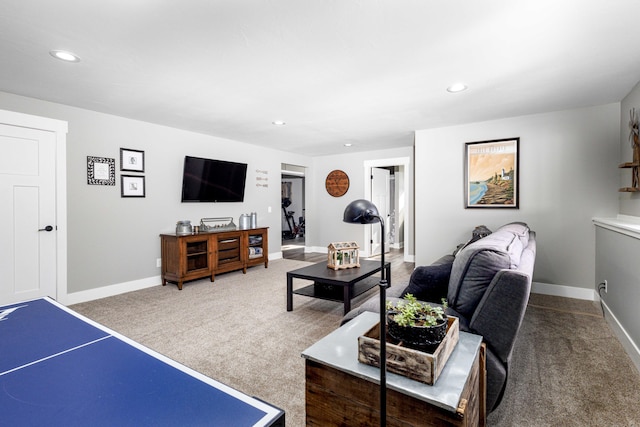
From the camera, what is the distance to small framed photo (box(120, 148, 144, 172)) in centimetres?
406

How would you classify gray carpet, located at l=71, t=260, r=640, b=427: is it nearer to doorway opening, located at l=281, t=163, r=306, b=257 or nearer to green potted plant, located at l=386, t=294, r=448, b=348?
green potted plant, located at l=386, t=294, r=448, b=348

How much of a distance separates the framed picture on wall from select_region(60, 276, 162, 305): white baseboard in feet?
15.0

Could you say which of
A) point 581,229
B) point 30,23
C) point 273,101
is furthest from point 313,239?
point 30,23

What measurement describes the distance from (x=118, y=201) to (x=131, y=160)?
0.57 meters

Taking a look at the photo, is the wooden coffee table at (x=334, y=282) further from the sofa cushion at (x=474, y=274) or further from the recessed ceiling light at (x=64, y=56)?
the recessed ceiling light at (x=64, y=56)

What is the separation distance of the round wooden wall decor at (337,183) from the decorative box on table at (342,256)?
3.37 meters

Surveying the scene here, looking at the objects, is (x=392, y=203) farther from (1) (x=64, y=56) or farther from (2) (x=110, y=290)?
(1) (x=64, y=56)

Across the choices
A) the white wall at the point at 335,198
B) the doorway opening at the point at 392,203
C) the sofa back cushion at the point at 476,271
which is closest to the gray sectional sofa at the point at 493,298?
the sofa back cushion at the point at 476,271

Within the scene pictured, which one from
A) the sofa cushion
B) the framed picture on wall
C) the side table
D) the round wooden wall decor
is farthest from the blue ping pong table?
the round wooden wall decor

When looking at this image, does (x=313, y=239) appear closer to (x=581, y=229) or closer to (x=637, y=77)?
Result: (x=581, y=229)

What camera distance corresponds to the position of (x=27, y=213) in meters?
3.35

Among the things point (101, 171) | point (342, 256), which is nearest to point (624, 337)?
point (342, 256)

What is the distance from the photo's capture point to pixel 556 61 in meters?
2.49

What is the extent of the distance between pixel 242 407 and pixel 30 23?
2.61 metres
